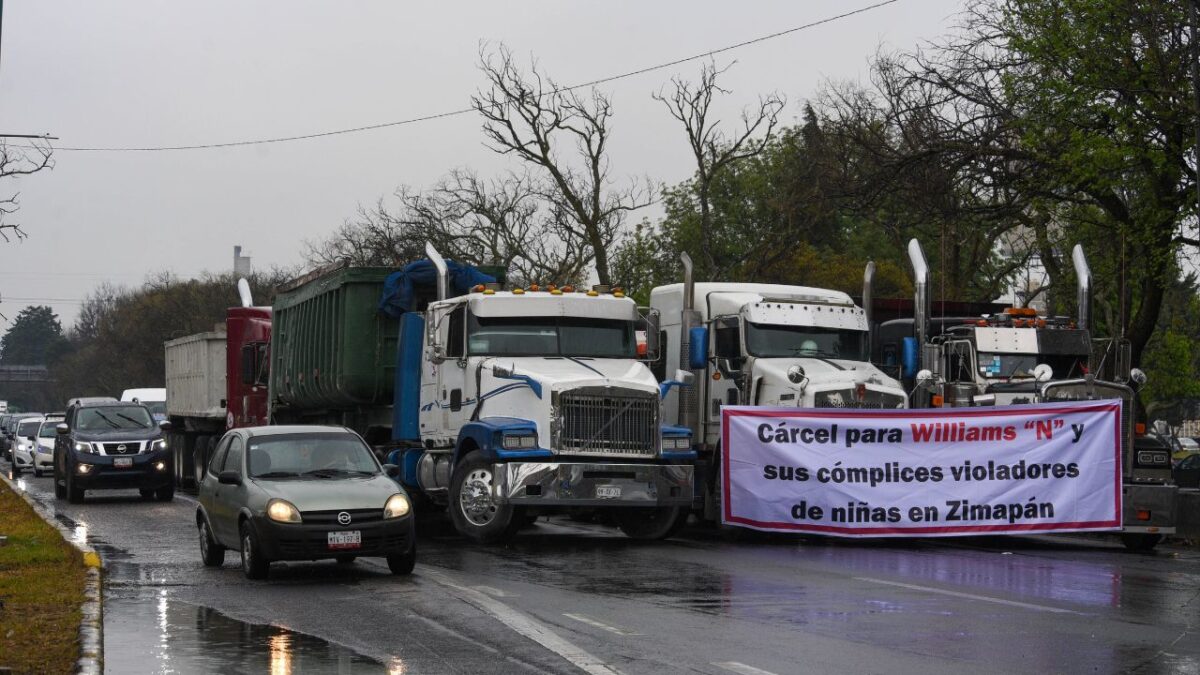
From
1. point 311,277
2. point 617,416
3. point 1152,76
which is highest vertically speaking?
point 1152,76

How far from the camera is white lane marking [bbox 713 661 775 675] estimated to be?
10.1 metres

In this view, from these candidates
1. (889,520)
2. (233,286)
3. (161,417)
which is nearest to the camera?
(889,520)

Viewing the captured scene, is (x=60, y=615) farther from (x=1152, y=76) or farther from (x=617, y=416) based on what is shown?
(x=1152, y=76)

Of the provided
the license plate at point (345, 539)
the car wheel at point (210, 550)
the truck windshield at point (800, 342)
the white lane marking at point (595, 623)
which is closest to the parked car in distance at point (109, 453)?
the car wheel at point (210, 550)

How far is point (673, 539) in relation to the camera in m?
22.2

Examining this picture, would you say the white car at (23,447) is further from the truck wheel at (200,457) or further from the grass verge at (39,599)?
the grass verge at (39,599)

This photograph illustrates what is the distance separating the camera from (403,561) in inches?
648

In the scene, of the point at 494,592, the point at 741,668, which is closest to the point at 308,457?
the point at 494,592

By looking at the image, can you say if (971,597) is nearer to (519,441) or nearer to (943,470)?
(943,470)

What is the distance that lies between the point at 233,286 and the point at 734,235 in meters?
36.7

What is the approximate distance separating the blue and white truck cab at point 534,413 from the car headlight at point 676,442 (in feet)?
0.04

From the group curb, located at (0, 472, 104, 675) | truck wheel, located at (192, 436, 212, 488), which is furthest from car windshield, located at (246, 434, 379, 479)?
truck wheel, located at (192, 436, 212, 488)

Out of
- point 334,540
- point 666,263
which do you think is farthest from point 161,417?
point 334,540

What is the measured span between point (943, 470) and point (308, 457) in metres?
8.32
